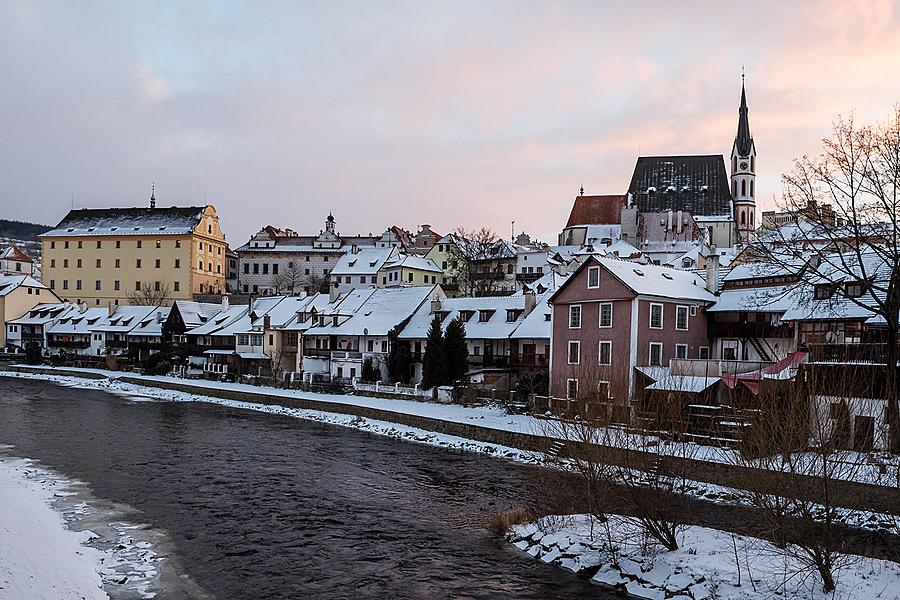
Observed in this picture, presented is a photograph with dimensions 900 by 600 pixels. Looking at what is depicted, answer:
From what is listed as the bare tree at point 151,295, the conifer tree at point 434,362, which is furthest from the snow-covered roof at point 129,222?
the conifer tree at point 434,362

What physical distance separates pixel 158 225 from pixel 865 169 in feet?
311

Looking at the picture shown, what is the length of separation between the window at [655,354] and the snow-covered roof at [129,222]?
3072 inches

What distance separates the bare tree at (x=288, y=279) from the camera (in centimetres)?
10562

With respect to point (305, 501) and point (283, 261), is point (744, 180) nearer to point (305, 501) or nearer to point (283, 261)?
point (283, 261)

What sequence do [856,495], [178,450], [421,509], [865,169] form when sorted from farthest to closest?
1. [178,450]
2. [865,169]
3. [421,509]
4. [856,495]

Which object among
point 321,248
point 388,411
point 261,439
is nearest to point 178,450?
point 261,439

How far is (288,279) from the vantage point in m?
106

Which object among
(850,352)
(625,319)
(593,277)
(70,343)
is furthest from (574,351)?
(70,343)

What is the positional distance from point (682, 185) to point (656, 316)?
6995 cm

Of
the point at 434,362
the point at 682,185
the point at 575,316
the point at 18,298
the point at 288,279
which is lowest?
the point at 434,362

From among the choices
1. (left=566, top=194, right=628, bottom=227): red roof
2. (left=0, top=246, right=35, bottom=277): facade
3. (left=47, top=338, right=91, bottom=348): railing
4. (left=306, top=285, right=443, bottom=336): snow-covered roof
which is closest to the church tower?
(left=566, top=194, right=628, bottom=227): red roof

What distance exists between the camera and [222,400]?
5188 centimetres

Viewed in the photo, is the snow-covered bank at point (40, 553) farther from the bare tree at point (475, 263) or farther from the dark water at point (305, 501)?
the bare tree at point (475, 263)

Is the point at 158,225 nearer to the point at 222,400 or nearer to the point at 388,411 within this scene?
the point at 222,400
